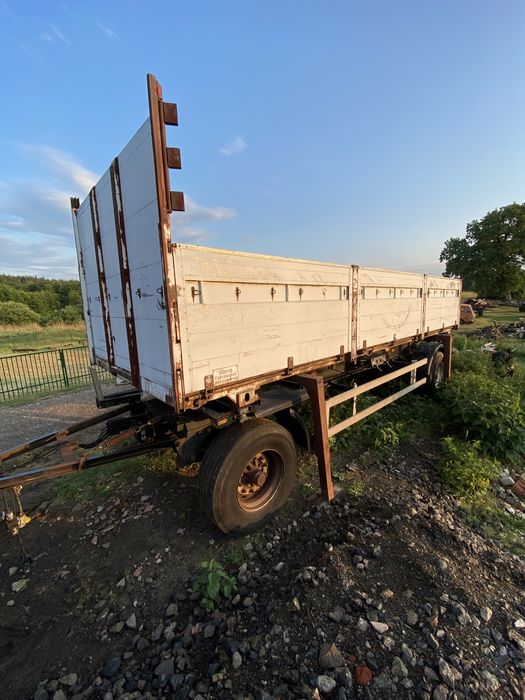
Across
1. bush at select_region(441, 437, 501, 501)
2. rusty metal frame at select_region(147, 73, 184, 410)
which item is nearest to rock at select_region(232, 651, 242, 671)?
rusty metal frame at select_region(147, 73, 184, 410)

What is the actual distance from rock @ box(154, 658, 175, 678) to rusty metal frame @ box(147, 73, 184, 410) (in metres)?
1.91

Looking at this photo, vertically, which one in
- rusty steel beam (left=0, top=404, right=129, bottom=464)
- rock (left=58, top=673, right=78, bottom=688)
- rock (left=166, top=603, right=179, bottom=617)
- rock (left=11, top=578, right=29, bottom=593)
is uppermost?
rusty steel beam (left=0, top=404, right=129, bottom=464)

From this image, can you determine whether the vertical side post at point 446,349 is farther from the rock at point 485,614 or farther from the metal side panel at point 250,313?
the rock at point 485,614

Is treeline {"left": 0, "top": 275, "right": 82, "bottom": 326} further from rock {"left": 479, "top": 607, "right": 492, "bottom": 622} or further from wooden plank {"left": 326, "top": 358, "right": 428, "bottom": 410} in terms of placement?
rock {"left": 479, "top": 607, "right": 492, "bottom": 622}

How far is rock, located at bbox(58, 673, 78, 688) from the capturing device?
6.71 ft

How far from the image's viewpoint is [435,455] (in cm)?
480

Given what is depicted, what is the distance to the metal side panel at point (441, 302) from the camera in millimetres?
6464

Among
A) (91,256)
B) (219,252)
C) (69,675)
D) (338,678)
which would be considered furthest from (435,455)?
(91,256)

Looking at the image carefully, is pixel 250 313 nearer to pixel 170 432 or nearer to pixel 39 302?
pixel 170 432

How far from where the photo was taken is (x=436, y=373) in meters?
6.95

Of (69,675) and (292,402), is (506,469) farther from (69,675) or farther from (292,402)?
(69,675)

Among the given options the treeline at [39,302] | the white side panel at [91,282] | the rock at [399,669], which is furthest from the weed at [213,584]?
the treeline at [39,302]

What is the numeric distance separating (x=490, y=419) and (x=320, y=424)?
3.21 m

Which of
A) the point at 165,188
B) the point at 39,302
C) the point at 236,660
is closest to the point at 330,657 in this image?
the point at 236,660
